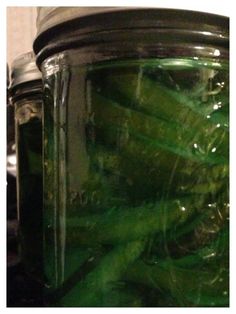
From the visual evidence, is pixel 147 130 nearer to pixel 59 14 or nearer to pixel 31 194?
pixel 59 14

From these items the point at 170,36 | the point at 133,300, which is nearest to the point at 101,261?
the point at 133,300

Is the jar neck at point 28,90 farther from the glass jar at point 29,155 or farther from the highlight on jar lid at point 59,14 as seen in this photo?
the highlight on jar lid at point 59,14

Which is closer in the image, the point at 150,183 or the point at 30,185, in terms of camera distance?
the point at 150,183

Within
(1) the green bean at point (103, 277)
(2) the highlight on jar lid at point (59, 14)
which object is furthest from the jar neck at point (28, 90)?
(1) the green bean at point (103, 277)

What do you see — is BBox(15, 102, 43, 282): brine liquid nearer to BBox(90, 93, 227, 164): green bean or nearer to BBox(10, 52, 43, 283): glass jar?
BBox(10, 52, 43, 283): glass jar

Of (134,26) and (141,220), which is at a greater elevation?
(134,26)

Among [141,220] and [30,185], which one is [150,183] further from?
[30,185]

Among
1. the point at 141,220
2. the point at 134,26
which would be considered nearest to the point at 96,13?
the point at 134,26
